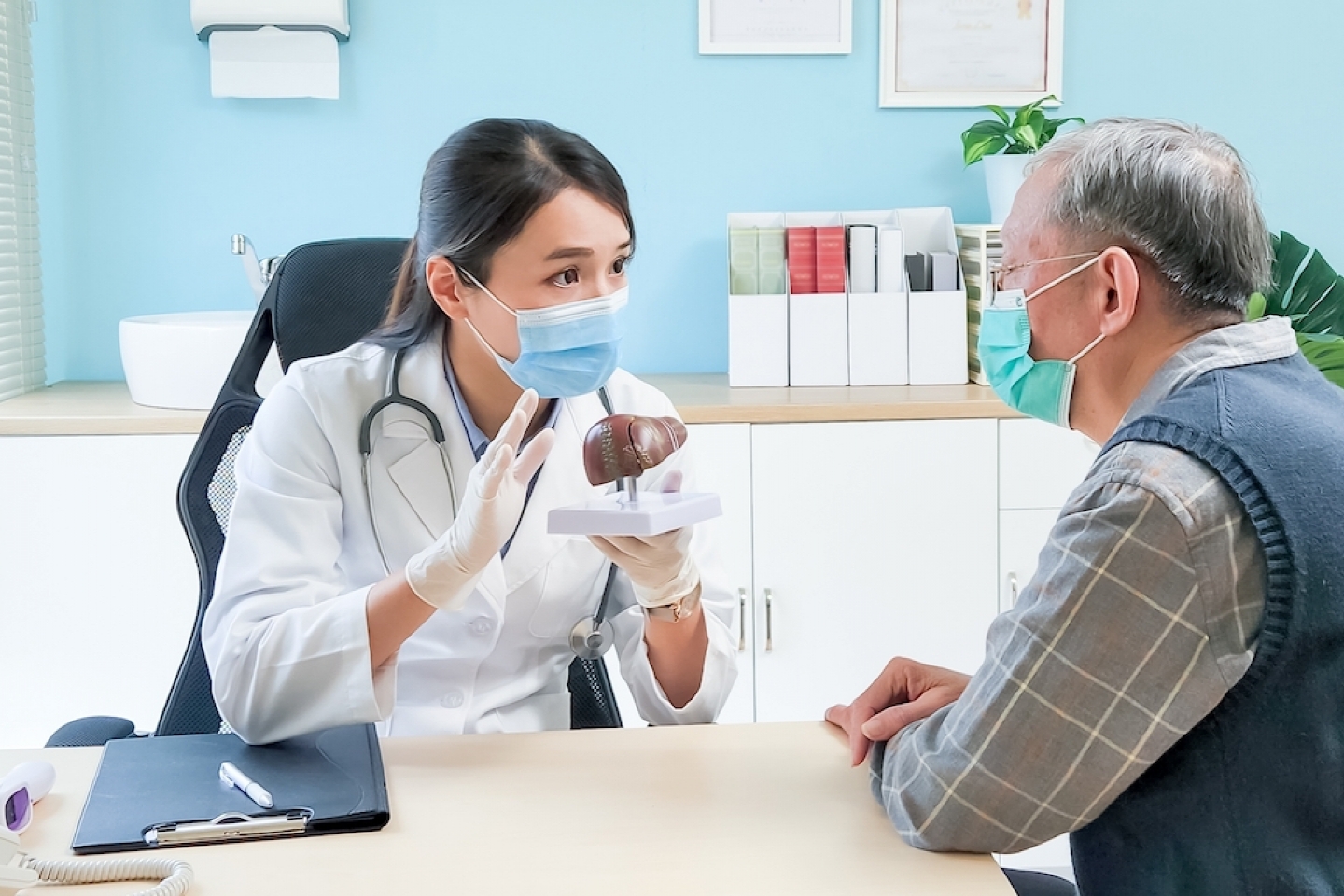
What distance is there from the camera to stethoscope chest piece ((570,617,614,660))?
5.27 ft

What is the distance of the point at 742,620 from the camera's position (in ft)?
8.48

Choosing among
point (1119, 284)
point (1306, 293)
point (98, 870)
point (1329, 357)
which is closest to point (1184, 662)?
point (1119, 284)

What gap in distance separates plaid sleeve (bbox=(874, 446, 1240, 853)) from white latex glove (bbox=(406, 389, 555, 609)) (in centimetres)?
49

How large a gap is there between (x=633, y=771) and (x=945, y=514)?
1432 mm

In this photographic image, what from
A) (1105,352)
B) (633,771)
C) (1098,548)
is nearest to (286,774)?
(633,771)

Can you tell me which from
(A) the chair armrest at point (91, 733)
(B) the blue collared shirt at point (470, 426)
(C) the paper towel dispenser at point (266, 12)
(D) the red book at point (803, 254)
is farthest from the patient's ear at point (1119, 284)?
(C) the paper towel dispenser at point (266, 12)

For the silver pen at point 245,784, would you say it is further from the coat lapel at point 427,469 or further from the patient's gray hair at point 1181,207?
the patient's gray hair at point 1181,207

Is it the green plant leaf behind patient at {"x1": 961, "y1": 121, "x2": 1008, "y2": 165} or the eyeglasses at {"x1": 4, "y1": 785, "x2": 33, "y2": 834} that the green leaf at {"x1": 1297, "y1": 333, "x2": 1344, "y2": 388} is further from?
the eyeglasses at {"x1": 4, "y1": 785, "x2": 33, "y2": 834}

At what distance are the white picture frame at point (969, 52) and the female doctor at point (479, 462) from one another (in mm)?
1487

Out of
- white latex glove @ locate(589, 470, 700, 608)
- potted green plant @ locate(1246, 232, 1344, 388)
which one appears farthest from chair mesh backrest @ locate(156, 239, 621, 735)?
potted green plant @ locate(1246, 232, 1344, 388)

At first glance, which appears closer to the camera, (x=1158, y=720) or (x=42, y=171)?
(x=1158, y=720)

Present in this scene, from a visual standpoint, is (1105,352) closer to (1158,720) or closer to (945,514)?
(1158,720)

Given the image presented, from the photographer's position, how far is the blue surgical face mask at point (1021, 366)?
1.37 m

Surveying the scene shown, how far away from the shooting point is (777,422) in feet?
8.36
